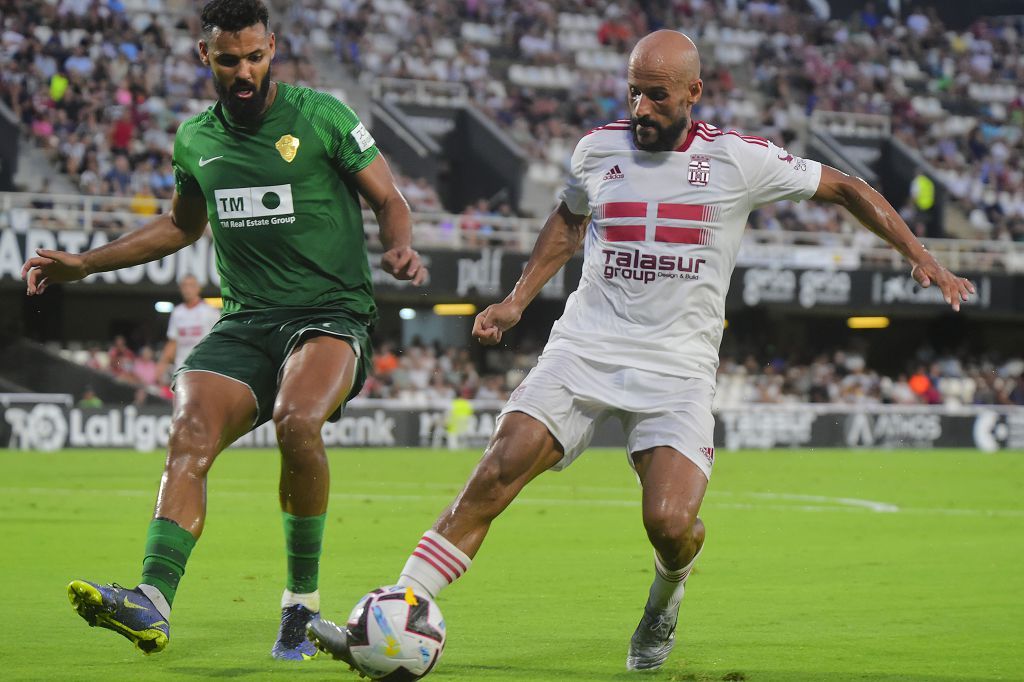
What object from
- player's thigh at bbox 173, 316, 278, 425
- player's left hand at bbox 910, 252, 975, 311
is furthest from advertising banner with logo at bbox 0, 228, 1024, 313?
player's left hand at bbox 910, 252, 975, 311

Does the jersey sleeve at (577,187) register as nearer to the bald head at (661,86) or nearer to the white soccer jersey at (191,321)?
the bald head at (661,86)

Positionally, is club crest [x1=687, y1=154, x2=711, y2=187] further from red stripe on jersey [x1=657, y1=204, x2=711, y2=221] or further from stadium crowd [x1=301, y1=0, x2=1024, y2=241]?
Answer: stadium crowd [x1=301, y1=0, x2=1024, y2=241]

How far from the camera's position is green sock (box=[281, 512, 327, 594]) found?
6.05 meters

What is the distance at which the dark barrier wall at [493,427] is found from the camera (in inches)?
915

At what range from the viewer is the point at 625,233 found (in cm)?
577

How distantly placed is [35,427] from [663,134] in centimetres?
1912

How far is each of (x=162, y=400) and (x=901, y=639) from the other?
20223 mm

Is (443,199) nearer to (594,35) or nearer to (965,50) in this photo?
(594,35)

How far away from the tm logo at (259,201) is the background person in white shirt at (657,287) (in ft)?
3.27

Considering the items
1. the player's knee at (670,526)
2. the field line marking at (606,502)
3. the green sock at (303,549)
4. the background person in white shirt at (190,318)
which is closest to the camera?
the player's knee at (670,526)

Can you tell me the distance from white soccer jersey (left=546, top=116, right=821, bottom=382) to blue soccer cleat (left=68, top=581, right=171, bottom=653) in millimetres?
1785

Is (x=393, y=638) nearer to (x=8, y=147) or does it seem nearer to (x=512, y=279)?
(x=8, y=147)

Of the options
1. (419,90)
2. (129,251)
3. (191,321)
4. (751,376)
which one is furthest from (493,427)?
(419,90)

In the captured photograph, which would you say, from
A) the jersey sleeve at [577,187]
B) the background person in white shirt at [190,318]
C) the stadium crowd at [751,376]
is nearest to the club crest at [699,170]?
the jersey sleeve at [577,187]
